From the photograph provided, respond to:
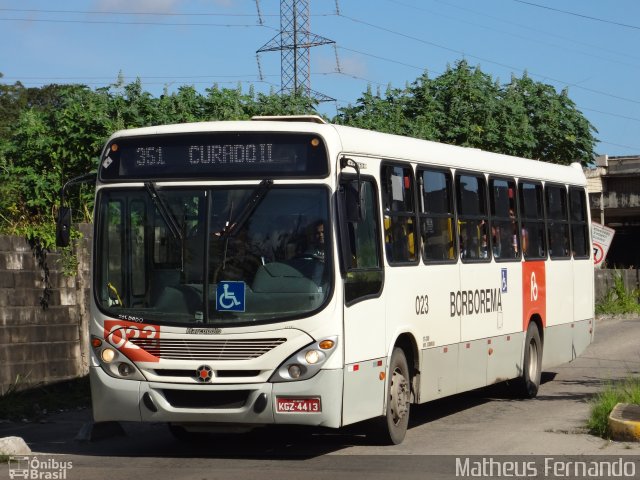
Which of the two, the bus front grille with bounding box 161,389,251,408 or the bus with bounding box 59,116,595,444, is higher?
the bus with bounding box 59,116,595,444

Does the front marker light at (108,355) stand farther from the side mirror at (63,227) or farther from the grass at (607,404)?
the grass at (607,404)

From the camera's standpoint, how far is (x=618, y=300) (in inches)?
1442

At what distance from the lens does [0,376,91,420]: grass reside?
14.7 metres

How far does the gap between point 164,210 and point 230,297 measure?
1.08 m

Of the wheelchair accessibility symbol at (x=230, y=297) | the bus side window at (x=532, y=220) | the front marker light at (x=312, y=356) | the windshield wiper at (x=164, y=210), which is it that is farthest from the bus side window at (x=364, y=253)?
the bus side window at (x=532, y=220)

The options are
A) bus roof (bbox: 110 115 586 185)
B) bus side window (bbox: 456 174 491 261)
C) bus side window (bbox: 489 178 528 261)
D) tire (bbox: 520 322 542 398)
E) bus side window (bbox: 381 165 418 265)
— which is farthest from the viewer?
tire (bbox: 520 322 542 398)

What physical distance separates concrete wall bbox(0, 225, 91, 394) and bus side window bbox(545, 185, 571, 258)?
21.6ft

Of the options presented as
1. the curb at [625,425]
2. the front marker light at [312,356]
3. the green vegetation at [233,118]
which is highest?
the green vegetation at [233,118]

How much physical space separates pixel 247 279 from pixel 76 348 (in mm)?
6428

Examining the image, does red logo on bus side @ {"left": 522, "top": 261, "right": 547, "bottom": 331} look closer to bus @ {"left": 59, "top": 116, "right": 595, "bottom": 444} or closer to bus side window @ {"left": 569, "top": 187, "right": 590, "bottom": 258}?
bus side window @ {"left": 569, "top": 187, "right": 590, "bottom": 258}

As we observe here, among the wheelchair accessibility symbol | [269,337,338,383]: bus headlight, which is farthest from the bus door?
the wheelchair accessibility symbol

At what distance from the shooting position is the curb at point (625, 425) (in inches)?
469

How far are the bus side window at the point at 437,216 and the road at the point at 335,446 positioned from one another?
1.95 meters

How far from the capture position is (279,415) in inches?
422
